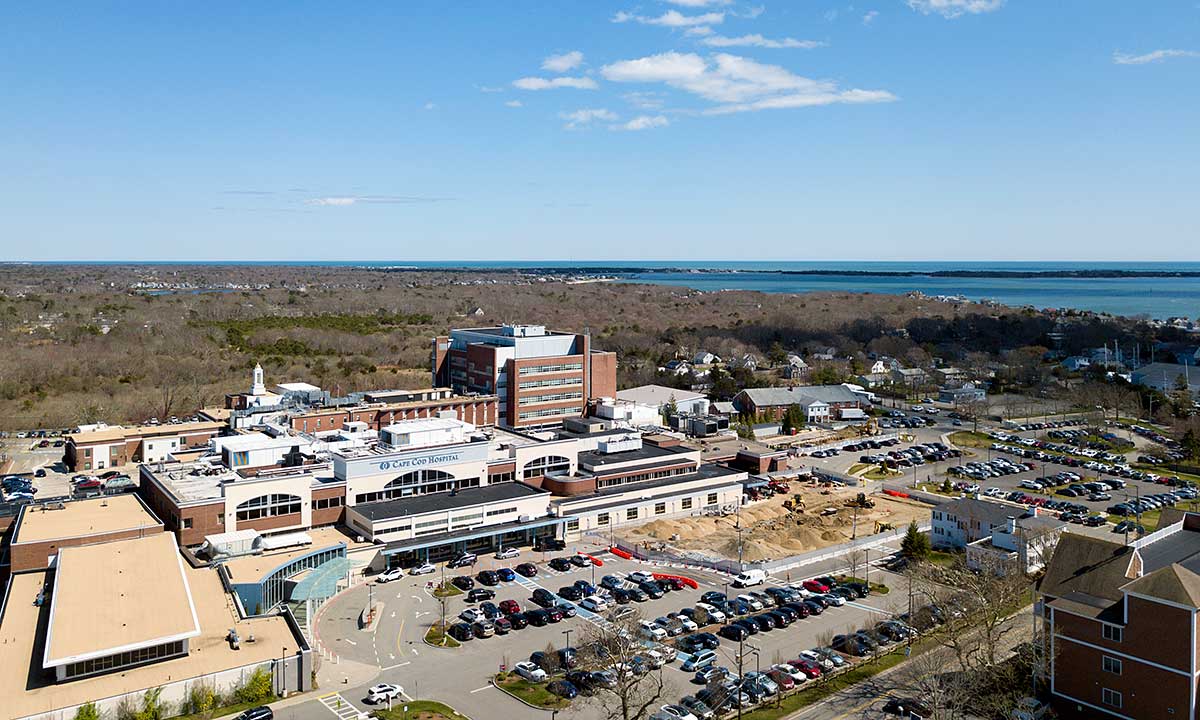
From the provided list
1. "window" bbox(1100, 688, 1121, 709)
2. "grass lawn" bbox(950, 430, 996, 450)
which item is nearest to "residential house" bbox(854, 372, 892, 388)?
"grass lawn" bbox(950, 430, 996, 450)

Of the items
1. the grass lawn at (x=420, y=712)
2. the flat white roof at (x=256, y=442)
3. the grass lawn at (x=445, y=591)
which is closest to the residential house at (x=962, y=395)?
the grass lawn at (x=445, y=591)

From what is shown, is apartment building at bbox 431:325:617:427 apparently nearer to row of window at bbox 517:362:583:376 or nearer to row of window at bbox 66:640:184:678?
row of window at bbox 517:362:583:376

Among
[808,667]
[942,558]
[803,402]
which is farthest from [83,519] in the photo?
[803,402]

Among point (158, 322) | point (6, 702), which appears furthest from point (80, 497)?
point (158, 322)

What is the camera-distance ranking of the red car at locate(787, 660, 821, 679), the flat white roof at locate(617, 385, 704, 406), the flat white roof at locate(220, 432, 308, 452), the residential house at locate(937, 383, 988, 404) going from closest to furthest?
the red car at locate(787, 660, 821, 679), the flat white roof at locate(220, 432, 308, 452), the flat white roof at locate(617, 385, 704, 406), the residential house at locate(937, 383, 988, 404)

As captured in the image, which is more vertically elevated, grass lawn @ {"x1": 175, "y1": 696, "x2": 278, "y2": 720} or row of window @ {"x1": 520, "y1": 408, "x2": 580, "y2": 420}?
row of window @ {"x1": 520, "y1": 408, "x2": 580, "y2": 420}

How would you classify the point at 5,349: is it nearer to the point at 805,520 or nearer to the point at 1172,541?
the point at 805,520
